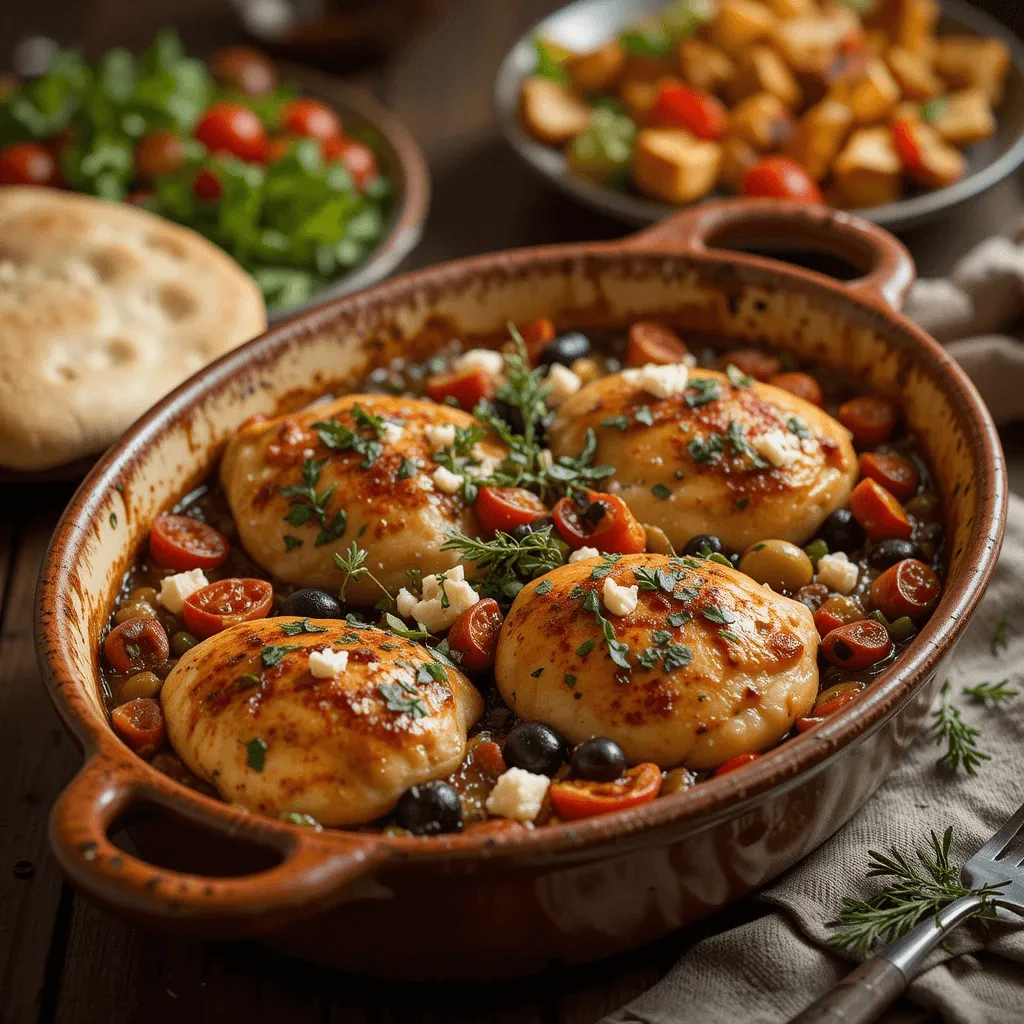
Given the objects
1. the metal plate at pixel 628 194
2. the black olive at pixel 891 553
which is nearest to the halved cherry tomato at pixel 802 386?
the black olive at pixel 891 553

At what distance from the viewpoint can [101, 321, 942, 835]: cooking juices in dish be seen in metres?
3.08

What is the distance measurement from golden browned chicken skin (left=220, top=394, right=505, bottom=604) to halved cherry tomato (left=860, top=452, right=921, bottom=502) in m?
1.14

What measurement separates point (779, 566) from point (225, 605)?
5.06 ft

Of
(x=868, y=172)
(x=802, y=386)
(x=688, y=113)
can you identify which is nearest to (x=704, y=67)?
(x=688, y=113)

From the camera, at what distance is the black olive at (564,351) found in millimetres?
4520

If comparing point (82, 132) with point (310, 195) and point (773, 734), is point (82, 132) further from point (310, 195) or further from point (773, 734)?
point (773, 734)

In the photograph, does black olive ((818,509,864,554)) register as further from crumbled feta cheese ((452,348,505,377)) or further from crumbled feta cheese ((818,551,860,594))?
crumbled feta cheese ((452,348,505,377))

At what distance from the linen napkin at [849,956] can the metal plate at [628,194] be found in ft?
8.97

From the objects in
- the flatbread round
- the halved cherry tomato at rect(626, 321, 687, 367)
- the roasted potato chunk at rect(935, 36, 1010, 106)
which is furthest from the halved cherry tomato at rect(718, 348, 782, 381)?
the roasted potato chunk at rect(935, 36, 1010, 106)

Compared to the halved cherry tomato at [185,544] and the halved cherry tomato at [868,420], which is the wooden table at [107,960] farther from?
the halved cherry tomato at [868,420]

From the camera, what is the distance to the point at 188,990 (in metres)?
3.19

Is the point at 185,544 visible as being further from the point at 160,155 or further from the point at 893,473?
the point at 160,155

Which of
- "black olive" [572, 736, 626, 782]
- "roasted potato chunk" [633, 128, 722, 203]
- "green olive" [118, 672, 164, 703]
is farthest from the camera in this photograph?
"roasted potato chunk" [633, 128, 722, 203]

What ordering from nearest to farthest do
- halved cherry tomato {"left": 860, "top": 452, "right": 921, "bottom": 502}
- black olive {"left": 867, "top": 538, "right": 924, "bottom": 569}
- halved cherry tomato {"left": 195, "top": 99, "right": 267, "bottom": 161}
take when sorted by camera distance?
black olive {"left": 867, "top": 538, "right": 924, "bottom": 569}
halved cherry tomato {"left": 860, "top": 452, "right": 921, "bottom": 502}
halved cherry tomato {"left": 195, "top": 99, "right": 267, "bottom": 161}
